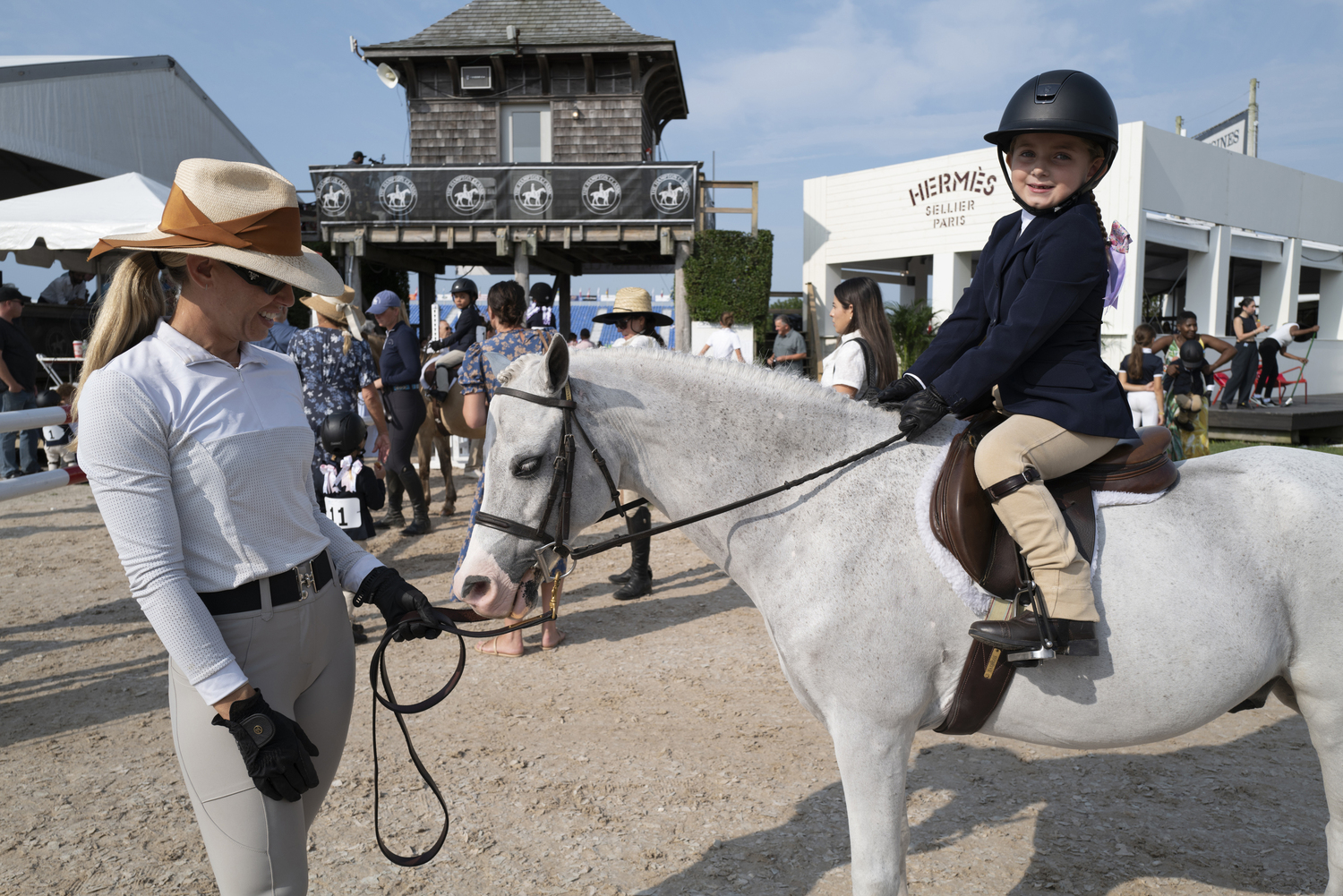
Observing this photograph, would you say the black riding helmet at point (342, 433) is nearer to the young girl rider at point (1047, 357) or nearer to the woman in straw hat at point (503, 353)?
the woman in straw hat at point (503, 353)

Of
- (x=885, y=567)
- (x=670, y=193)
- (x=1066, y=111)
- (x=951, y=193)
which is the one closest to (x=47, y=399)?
(x=885, y=567)

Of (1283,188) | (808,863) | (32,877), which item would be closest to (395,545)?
(32,877)

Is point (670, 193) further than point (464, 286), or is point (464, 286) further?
point (670, 193)

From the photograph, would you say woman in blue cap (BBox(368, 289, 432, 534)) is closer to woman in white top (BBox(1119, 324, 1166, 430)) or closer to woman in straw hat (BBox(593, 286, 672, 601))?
woman in straw hat (BBox(593, 286, 672, 601))

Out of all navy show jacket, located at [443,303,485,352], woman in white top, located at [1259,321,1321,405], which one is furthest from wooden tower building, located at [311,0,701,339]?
woman in white top, located at [1259,321,1321,405]

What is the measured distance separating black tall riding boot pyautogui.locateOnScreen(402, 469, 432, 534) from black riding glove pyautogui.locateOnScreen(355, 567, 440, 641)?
5876 millimetres

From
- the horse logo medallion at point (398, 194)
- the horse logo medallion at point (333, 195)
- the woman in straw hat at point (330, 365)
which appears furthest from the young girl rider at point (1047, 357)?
the horse logo medallion at point (333, 195)

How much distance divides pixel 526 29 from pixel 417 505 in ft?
57.3

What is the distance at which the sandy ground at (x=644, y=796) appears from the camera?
2814 millimetres

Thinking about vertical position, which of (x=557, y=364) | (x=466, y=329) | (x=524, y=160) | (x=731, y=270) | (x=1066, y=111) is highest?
(x=524, y=160)

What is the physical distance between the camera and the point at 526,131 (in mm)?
21062

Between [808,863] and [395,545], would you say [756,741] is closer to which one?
[808,863]

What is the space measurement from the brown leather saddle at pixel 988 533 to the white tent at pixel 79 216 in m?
8.48

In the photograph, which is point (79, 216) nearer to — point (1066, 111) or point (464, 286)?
point (464, 286)
